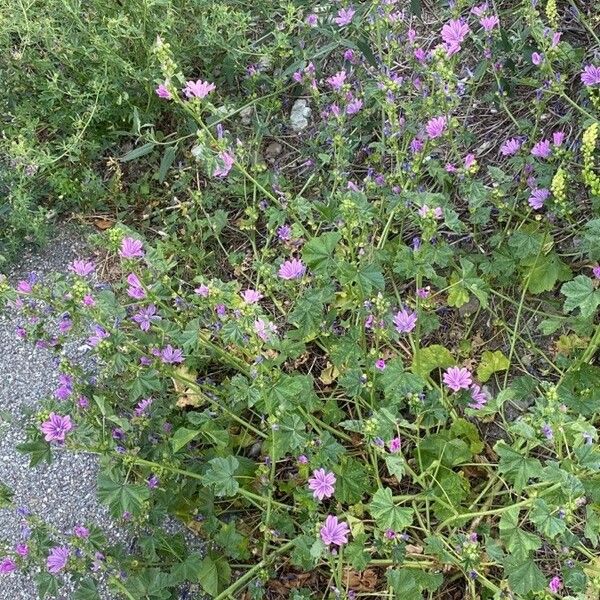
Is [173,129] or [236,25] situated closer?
[236,25]

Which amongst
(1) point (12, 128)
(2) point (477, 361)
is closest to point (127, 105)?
(1) point (12, 128)

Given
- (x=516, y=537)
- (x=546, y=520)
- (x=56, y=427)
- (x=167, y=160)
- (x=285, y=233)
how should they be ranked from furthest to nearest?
(x=167, y=160) < (x=285, y=233) < (x=56, y=427) < (x=516, y=537) < (x=546, y=520)

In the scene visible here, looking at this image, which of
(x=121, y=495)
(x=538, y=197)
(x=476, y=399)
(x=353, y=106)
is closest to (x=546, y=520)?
(x=476, y=399)

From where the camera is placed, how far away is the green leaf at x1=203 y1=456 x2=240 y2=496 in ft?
6.59

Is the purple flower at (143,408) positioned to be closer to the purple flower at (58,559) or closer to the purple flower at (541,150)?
the purple flower at (58,559)

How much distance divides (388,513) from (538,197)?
3.58 feet

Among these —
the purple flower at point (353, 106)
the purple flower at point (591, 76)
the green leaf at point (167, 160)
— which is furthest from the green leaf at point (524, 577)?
the green leaf at point (167, 160)

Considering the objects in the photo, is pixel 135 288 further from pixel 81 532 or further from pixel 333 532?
pixel 333 532

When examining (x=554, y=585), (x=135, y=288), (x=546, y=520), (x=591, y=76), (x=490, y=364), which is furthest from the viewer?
(x=490, y=364)

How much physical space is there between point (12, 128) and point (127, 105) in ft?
1.55

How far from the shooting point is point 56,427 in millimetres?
1862

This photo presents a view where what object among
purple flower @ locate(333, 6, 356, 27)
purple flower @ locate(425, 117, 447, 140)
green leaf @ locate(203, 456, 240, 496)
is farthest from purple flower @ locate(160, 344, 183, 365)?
purple flower @ locate(333, 6, 356, 27)

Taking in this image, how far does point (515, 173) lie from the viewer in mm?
2736

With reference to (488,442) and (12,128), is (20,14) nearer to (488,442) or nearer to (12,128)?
(12,128)
